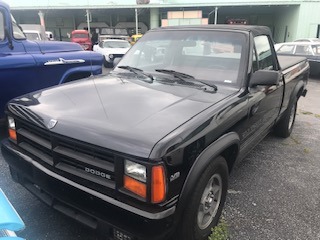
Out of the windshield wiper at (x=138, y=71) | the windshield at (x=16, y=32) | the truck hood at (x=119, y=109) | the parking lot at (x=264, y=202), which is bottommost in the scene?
the parking lot at (x=264, y=202)

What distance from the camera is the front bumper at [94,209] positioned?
1.90 metres

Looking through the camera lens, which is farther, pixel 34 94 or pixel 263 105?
pixel 263 105

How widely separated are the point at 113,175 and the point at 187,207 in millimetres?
557

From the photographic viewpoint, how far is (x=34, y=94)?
2871 mm

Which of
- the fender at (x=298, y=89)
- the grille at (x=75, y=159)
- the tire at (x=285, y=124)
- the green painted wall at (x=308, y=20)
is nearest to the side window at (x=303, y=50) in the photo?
the fender at (x=298, y=89)

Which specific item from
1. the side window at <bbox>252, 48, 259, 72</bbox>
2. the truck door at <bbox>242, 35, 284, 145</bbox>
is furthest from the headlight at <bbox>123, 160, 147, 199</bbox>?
the side window at <bbox>252, 48, 259, 72</bbox>

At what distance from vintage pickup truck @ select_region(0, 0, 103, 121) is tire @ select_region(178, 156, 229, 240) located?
334 cm

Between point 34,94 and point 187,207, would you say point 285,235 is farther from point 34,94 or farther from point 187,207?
point 34,94

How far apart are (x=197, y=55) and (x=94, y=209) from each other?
6.73ft

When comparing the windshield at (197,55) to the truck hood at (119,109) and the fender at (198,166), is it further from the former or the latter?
the fender at (198,166)

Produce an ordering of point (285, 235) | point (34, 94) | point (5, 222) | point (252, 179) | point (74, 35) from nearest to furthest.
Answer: point (5, 222) → point (285, 235) → point (34, 94) → point (252, 179) → point (74, 35)

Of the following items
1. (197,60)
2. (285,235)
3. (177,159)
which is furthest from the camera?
(197,60)

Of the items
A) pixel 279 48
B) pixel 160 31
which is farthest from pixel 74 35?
pixel 160 31

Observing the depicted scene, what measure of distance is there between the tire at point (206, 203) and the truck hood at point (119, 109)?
1.50 feet
